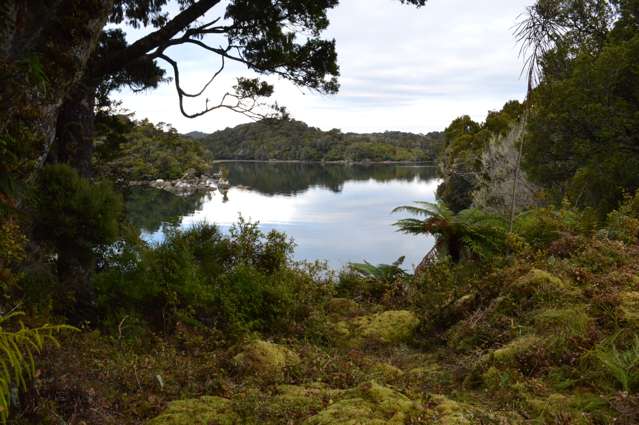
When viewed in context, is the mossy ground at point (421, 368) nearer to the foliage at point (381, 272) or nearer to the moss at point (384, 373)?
the moss at point (384, 373)

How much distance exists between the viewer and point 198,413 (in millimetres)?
3395

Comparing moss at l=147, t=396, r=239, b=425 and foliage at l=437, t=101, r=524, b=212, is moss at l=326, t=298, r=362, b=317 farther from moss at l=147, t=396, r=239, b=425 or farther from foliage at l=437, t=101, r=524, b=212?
foliage at l=437, t=101, r=524, b=212

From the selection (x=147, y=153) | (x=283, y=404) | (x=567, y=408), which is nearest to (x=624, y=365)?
(x=567, y=408)

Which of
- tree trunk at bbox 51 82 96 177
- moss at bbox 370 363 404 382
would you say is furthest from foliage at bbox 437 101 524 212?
moss at bbox 370 363 404 382

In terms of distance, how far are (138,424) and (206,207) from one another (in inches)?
1765

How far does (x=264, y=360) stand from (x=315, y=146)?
481 ft

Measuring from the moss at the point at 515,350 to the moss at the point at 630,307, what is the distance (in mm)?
731

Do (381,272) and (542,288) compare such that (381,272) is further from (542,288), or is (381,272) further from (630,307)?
(630,307)

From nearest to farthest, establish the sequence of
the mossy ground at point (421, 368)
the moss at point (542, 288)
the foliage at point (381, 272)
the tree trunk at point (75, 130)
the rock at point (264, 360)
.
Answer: the mossy ground at point (421, 368) → the rock at point (264, 360) → the moss at point (542, 288) → the tree trunk at point (75, 130) → the foliage at point (381, 272)

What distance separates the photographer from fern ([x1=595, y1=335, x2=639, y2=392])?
10.9 ft

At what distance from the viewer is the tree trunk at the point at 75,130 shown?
7.38 metres

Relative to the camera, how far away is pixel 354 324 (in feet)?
24.1

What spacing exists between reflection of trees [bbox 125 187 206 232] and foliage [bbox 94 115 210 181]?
2.22m

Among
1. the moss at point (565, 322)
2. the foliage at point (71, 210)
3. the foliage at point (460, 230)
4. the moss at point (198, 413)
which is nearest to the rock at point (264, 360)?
the moss at point (198, 413)
